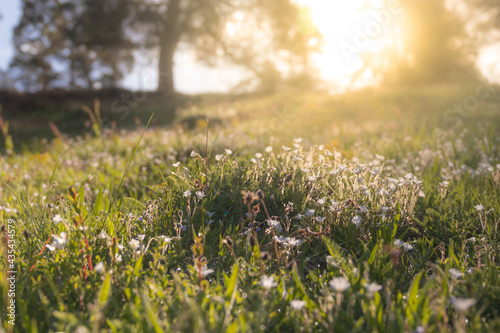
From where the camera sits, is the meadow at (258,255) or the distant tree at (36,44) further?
the distant tree at (36,44)

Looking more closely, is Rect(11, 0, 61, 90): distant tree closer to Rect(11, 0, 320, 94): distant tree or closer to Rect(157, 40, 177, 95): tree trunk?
Rect(11, 0, 320, 94): distant tree

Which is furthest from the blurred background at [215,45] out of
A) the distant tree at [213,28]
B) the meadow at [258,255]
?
the meadow at [258,255]

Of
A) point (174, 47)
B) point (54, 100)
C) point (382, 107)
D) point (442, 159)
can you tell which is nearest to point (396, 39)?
point (382, 107)

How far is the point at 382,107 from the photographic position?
432 inches

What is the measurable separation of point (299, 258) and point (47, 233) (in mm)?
1639

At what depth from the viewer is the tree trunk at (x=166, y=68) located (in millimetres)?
21953

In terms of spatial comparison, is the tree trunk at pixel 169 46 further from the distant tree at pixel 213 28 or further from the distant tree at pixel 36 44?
the distant tree at pixel 36 44

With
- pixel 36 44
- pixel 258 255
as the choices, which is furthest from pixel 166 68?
pixel 258 255

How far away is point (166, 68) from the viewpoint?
22516mm

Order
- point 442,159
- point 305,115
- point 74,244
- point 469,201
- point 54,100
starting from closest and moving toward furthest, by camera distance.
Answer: point 74,244 → point 469,201 → point 442,159 → point 305,115 → point 54,100

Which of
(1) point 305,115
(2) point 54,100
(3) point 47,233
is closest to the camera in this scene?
(3) point 47,233

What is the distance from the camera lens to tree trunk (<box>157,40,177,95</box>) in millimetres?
21953

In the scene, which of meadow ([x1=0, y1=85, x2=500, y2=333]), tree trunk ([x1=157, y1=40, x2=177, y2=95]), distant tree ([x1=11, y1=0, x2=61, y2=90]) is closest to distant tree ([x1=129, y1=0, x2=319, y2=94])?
tree trunk ([x1=157, y1=40, x2=177, y2=95])

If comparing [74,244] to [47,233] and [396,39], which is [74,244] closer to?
Answer: [47,233]
